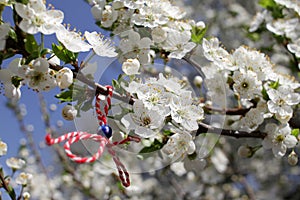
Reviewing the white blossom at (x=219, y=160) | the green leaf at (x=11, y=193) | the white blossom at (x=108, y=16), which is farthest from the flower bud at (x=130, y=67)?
the white blossom at (x=219, y=160)

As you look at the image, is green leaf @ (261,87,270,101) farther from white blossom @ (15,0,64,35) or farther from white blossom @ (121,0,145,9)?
white blossom @ (15,0,64,35)

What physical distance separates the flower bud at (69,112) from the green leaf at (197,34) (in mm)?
587

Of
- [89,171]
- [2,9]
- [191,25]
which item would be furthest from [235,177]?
[2,9]

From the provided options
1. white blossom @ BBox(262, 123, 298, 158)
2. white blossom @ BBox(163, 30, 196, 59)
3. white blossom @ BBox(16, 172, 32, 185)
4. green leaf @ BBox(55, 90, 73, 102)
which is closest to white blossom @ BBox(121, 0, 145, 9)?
white blossom @ BBox(163, 30, 196, 59)

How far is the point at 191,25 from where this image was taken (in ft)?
4.98

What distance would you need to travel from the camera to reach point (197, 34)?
1.51 m

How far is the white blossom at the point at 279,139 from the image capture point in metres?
1.38

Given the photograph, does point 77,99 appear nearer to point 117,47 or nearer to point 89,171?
point 117,47

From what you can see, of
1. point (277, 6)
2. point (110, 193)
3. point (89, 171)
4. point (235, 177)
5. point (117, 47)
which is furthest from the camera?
point (235, 177)

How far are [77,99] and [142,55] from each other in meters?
0.30

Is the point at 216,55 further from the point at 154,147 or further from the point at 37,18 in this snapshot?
the point at 37,18

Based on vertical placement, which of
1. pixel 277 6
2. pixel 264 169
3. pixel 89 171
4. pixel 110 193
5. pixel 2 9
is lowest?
pixel 264 169

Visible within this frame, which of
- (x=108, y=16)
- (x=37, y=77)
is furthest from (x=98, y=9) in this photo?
(x=37, y=77)

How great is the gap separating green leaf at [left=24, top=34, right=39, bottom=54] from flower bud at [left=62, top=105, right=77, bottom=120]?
20 cm
